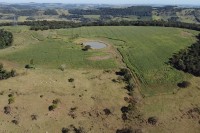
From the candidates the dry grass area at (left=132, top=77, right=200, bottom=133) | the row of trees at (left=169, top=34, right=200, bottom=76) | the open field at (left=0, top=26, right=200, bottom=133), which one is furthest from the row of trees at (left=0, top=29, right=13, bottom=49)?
the dry grass area at (left=132, top=77, right=200, bottom=133)

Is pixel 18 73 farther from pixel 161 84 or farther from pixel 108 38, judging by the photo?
pixel 108 38

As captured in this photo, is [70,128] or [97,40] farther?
[97,40]

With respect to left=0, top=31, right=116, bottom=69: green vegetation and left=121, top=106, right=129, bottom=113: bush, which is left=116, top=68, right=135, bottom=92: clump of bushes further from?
left=121, top=106, right=129, bottom=113: bush

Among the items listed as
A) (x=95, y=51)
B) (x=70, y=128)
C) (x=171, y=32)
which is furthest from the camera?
(x=171, y=32)

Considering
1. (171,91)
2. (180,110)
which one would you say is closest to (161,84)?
(171,91)

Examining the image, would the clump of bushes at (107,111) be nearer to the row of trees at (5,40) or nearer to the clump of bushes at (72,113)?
the clump of bushes at (72,113)

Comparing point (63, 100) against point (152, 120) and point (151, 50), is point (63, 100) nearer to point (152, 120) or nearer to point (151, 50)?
point (152, 120)

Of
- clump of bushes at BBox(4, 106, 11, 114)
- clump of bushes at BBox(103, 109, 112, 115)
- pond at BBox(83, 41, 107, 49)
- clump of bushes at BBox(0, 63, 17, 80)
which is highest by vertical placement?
pond at BBox(83, 41, 107, 49)
